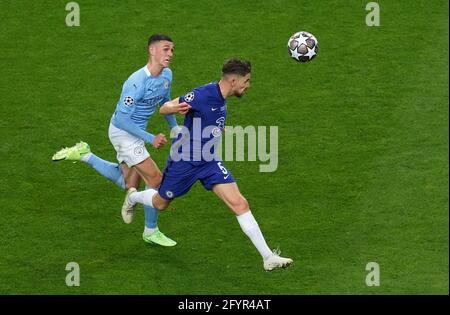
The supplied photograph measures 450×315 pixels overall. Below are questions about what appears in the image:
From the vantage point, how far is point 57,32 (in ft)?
65.1

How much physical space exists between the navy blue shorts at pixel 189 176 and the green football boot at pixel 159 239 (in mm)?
946

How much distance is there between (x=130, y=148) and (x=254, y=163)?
2843 millimetres

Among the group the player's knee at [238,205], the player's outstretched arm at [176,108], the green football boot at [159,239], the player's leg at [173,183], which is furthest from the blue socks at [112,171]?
the player's knee at [238,205]

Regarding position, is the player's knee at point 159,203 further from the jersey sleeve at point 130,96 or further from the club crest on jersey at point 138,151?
the jersey sleeve at point 130,96

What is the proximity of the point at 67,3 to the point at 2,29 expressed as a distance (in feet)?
4.33

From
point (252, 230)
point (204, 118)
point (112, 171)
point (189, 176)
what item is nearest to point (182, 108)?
point (204, 118)

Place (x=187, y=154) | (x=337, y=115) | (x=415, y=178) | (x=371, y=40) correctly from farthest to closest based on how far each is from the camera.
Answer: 1. (x=371, y=40)
2. (x=337, y=115)
3. (x=415, y=178)
4. (x=187, y=154)

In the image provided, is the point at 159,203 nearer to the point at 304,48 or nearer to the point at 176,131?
the point at 176,131

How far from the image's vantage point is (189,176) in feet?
44.4

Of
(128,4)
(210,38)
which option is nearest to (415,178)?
(210,38)

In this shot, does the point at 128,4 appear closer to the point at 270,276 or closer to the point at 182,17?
the point at 182,17

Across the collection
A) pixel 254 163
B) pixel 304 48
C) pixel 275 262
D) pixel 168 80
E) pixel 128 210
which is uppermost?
pixel 304 48

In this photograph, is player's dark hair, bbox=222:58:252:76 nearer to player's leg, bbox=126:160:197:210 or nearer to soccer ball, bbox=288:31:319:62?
player's leg, bbox=126:160:197:210

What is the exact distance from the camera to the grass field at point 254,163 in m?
13.8
